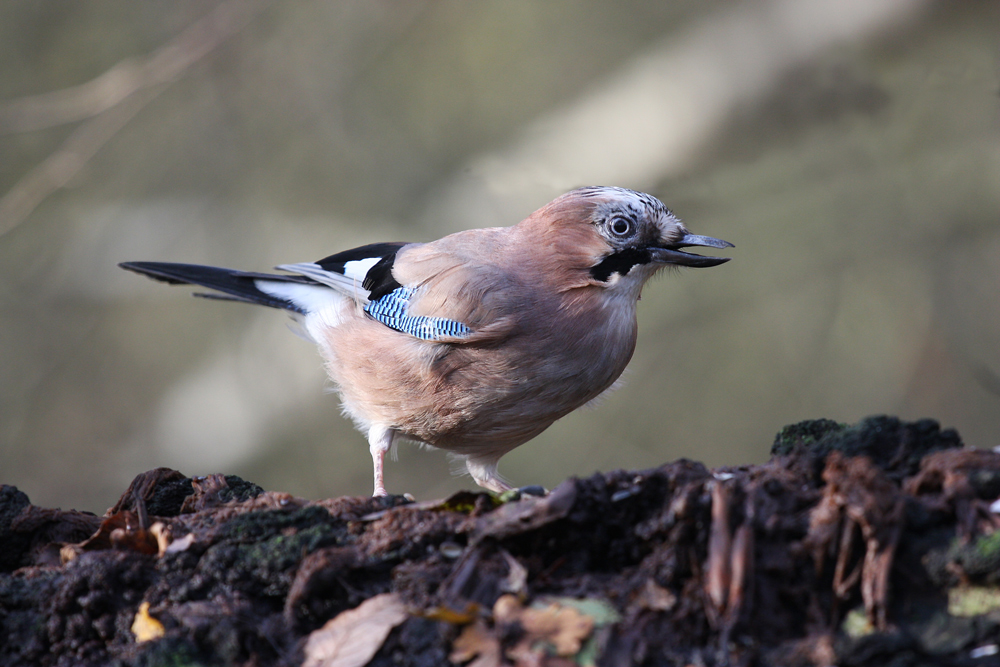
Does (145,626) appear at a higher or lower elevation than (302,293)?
lower

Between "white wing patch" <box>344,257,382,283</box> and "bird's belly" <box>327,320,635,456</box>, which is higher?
"white wing patch" <box>344,257,382,283</box>

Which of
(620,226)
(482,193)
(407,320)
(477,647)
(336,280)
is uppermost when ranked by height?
(482,193)

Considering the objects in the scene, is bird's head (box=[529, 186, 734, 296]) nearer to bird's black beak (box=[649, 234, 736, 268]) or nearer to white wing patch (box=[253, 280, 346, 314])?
bird's black beak (box=[649, 234, 736, 268])

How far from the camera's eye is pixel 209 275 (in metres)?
4.44

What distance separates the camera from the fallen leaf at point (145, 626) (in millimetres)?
1855

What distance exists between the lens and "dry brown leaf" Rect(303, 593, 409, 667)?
166 centimetres

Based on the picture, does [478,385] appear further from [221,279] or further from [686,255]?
[221,279]

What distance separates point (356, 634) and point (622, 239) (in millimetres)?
2158

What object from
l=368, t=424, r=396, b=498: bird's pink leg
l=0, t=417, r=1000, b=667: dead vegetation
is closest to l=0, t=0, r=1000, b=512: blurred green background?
l=368, t=424, r=396, b=498: bird's pink leg

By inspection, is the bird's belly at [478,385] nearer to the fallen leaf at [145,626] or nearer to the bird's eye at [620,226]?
the bird's eye at [620,226]

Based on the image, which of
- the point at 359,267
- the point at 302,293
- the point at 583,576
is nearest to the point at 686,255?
the point at 359,267

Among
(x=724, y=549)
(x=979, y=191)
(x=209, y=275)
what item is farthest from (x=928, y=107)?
(x=724, y=549)

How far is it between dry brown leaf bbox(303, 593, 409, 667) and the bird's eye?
2.04m

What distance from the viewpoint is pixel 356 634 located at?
1706 millimetres
